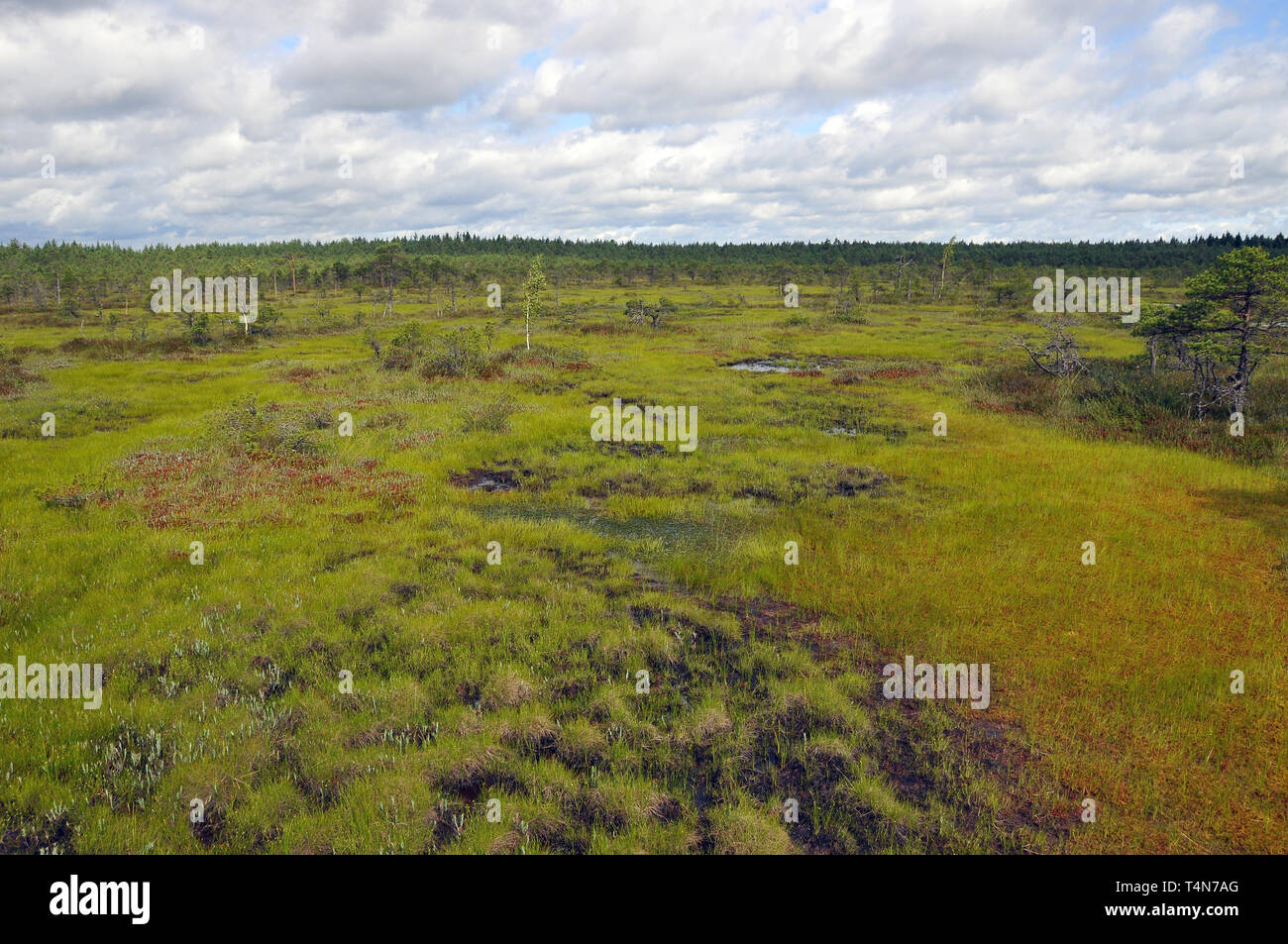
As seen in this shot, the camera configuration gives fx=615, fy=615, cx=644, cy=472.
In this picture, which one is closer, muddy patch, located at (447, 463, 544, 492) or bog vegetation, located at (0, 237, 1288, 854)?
bog vegetation, located at (0, 237, 1288, 854)

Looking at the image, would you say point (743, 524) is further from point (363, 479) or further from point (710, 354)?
point (710, 354)

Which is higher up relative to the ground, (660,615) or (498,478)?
(498,478)

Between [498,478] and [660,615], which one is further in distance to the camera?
[498,478]

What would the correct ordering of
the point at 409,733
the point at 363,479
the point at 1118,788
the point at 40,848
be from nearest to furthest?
the point at 40,848, the point at 1118,788, the point at 409,733, the point at 363,479

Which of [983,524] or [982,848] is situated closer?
[982,848]

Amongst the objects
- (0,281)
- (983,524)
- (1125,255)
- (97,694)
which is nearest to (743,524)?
(983,524)

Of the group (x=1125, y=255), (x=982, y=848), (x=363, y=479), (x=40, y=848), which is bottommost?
(x=982, y=848)

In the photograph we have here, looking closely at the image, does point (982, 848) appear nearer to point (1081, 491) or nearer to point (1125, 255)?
point (1081, 491)

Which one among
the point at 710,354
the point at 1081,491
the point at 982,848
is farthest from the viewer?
the point at 710,354

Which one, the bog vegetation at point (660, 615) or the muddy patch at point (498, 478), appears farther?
the muddy patch at point (498, 478)

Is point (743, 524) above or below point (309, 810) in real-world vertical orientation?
above
